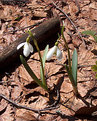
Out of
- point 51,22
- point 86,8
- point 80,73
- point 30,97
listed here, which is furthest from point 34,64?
point 86,8

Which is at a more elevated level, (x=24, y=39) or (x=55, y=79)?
(x=24, y=39)

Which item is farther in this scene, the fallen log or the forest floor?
the fallen log

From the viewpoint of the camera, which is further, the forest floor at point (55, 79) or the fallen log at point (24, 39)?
the fallen log at point (24, 39)

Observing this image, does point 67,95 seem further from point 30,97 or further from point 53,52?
point 53,52

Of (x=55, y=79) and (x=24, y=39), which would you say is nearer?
(x=55, y=79)
